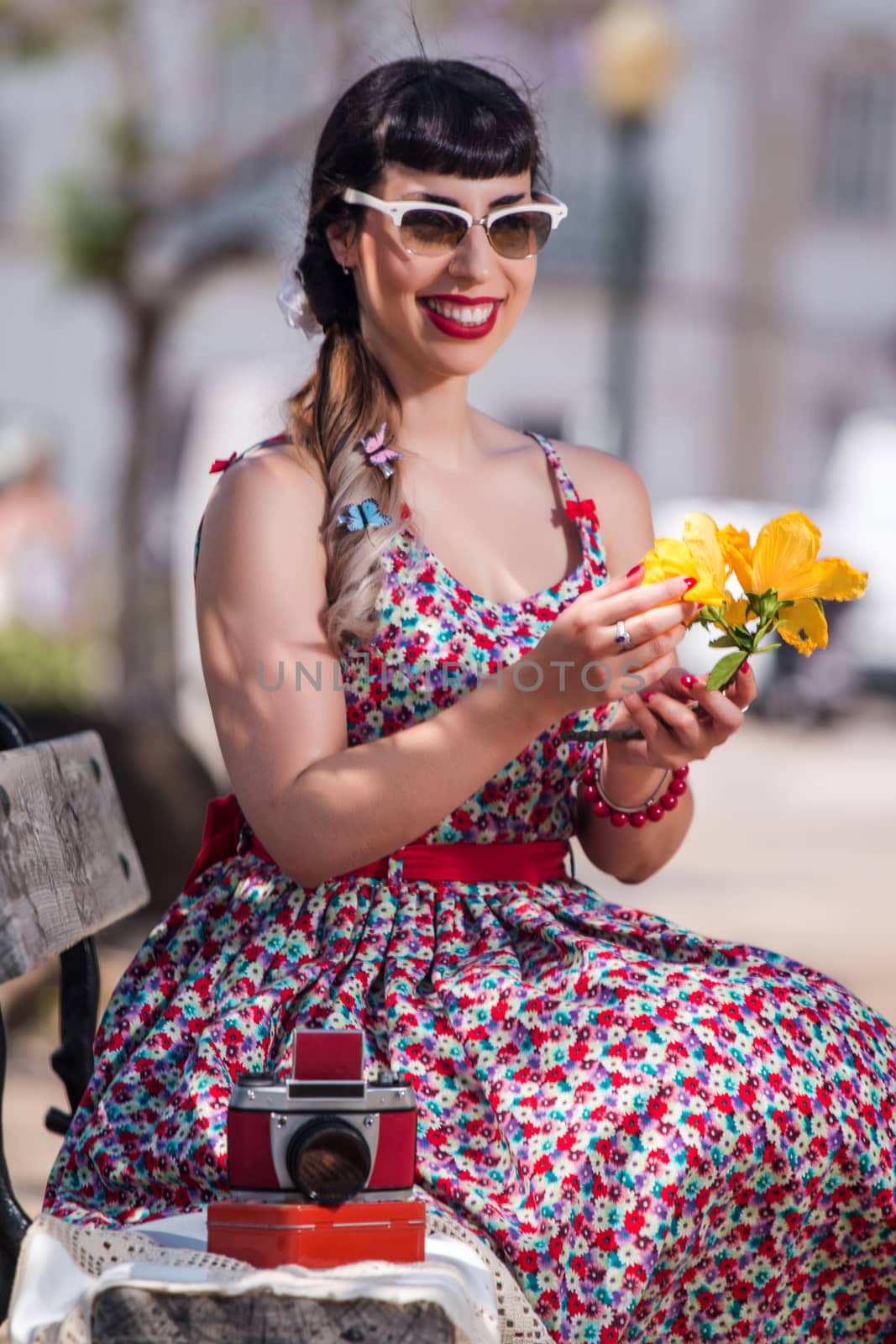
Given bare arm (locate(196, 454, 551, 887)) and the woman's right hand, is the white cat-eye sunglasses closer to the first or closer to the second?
bare arm (locate(196, 454, 551, 887))

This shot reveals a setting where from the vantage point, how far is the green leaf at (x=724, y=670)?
7.92 ft

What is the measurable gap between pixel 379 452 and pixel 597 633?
0.63m

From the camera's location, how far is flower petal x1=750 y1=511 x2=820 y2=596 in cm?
234

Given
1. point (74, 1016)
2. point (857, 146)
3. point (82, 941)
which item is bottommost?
point (74, 1016)

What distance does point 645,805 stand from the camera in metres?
2.75

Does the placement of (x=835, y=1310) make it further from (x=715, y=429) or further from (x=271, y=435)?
(x=715, y=429)

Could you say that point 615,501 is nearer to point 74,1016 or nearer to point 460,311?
point 460,311

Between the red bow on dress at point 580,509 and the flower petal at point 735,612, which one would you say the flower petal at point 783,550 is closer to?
the flower petal at point 735,612

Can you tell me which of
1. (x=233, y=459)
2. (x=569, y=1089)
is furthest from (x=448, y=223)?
(x=569, y=1089)

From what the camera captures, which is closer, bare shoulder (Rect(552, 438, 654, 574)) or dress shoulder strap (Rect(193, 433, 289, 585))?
dress shoulder strap (Rect(193, 433, 289, 585))

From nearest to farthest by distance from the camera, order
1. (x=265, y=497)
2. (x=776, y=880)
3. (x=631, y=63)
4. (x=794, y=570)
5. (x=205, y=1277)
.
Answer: (x=205, y=1277) → (x=794, y=570) → (x=265, y=497) → (x=776, y=880) → (x=631, y=63)

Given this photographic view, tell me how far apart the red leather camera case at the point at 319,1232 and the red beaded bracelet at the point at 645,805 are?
33.6 inches

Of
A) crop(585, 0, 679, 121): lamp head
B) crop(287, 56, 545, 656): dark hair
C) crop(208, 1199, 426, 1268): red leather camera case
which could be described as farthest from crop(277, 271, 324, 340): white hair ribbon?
crop(585, 0, 679, 121): lamp head

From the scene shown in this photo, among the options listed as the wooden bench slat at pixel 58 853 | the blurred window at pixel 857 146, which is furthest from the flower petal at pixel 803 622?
the blurred window at pixel 857 146
